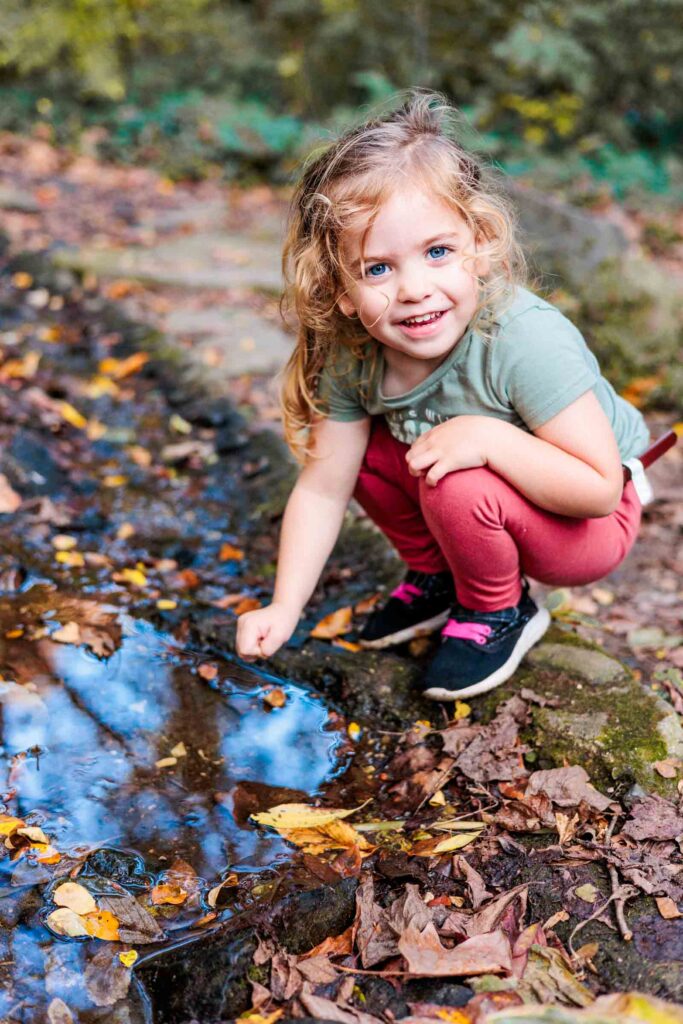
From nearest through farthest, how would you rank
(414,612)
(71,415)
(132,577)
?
(414,612) < (132,577) < (71,415)

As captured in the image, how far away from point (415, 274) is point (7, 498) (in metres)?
1.72

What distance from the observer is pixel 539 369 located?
1980mm

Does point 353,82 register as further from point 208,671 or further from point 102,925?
point 102,925

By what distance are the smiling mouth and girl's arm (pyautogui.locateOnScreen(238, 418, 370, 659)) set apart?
39 cm

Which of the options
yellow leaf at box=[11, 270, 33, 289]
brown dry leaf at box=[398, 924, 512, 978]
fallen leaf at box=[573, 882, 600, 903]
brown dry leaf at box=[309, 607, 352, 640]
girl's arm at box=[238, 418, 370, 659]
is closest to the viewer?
brown dry leaf at box=[398, 924, 512, 978]

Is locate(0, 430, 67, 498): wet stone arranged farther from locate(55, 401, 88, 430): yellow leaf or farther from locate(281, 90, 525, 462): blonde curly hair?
locate(281, 90, 525, 462): blonde curly hair

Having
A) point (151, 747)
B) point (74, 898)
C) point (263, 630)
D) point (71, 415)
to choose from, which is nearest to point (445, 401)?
point (263, 630)

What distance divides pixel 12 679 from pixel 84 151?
624cm

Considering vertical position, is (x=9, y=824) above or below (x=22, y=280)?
above

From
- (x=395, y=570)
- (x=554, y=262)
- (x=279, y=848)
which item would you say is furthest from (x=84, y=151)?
(x=279, y=848)

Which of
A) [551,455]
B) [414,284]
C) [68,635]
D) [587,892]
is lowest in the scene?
[68,635]

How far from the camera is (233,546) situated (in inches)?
119

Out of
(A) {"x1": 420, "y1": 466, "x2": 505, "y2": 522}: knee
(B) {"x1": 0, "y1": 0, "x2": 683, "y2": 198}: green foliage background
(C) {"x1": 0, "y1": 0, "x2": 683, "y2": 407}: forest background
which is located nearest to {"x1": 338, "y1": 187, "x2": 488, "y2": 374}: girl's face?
(A) {"x1": 420, "y1": 466, "x2": 505, "y2": 522}: knee

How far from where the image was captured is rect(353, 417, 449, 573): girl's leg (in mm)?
2307
